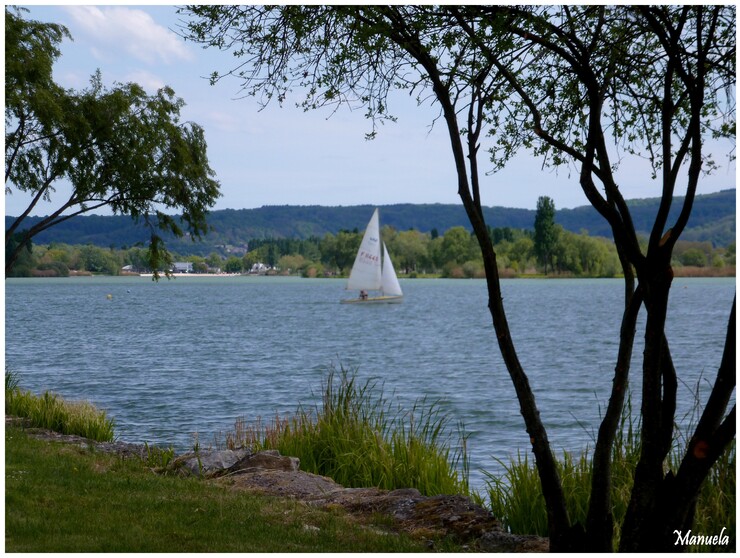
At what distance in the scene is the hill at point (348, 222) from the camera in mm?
93750

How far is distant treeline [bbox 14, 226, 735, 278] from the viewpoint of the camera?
331 ft

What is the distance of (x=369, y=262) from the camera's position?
67.7 metres

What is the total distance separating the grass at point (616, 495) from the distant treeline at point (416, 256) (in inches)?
3473

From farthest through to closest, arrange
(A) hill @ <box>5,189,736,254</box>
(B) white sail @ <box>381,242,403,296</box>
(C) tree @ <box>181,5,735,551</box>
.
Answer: (A) hill @ <box>5,189,736,254</box>, (B) white sail @ <box>381,242,403,296</box>, (C) tree @ <box>181,5,735,551</box>

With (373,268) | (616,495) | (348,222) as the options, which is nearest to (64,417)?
(616,495)

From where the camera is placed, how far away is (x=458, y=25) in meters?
6.44

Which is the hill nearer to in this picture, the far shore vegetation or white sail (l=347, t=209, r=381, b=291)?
white sail (l=347, t=209, r=381, b=291)

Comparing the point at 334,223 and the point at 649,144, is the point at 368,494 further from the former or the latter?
the point at 334,223

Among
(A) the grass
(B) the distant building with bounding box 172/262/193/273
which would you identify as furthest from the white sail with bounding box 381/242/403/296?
(B) the distant building with bounding box 172/262/193/273

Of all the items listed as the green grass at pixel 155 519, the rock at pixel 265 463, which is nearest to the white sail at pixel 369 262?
the rock at pixel 265 463

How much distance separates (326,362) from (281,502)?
96.3 feet

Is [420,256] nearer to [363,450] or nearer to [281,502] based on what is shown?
[363,450]

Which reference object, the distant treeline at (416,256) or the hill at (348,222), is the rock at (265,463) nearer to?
the hill at (348,222)

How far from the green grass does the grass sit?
4.51ft
